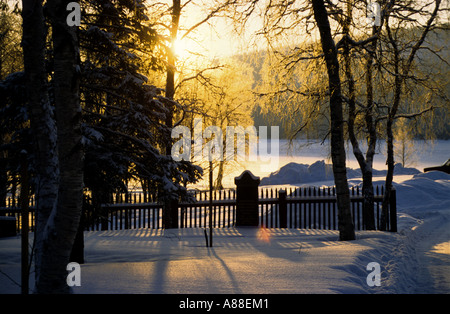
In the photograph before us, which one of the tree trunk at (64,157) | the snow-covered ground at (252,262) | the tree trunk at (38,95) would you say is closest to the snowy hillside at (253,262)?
the snow-covered ground at (252,262)

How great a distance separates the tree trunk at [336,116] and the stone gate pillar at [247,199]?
3791 mm

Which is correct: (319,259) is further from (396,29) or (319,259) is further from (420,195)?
(420,195)

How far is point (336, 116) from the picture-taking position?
31.2 ft

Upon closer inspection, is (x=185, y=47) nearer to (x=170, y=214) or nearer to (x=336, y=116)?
(x=170, y=214)

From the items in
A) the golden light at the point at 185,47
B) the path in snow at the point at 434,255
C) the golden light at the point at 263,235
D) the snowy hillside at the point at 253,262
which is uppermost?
the golden light at the point at 185,47

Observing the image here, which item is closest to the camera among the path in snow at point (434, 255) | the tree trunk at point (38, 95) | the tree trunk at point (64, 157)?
the tree trunk at point (64, 157)

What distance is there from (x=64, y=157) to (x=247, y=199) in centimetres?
943

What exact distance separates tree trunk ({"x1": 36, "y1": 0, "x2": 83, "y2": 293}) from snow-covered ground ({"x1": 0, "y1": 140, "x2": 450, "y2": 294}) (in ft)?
2.30

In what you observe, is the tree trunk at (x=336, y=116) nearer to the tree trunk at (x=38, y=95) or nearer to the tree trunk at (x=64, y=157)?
the tree trunk at (x=38, y=95)

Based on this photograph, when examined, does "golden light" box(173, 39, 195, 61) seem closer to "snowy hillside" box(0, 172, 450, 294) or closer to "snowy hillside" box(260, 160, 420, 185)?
"snowy hillside" box(0, 172, 450, 294)

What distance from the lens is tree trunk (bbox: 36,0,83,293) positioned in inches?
160

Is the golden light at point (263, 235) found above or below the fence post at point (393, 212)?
below

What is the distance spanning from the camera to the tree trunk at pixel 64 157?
160 inches
